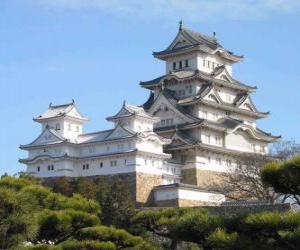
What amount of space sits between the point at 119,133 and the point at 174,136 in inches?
221

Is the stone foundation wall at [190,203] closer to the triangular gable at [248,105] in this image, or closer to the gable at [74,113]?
the gable at [74,113]

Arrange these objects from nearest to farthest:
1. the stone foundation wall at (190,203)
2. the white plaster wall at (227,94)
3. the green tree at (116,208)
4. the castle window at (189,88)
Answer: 1. the green tree at (116,208)
2. the stone foundation wall at (190,203)
3. the castle window at (189,88)
4. the white plaster wall at (227,94)

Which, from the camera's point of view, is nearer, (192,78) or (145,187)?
(145,187)

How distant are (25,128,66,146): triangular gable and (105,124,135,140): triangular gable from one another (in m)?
4.18

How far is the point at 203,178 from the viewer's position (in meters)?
52.9

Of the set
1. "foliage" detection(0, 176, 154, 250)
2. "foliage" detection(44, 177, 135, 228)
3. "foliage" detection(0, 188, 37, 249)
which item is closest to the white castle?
"foliage" detection(44, 177, 135, 228)

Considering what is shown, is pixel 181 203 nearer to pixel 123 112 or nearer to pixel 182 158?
pixel 182 158

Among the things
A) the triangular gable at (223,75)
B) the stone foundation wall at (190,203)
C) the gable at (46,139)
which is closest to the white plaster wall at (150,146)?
the stone foundation wall at (190,203)

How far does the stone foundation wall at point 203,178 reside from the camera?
52.2 m

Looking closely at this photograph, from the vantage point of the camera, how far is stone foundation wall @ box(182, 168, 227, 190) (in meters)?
52.2

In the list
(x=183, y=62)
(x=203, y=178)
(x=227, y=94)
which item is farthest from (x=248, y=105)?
(x=203, y=178)

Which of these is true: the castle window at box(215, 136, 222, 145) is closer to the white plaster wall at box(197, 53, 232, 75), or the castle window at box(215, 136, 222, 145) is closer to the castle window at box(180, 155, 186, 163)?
the castle window at box(180, 155, 186, 163)

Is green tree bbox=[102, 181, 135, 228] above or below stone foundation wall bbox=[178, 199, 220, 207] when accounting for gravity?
below

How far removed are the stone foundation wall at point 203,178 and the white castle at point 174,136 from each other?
0.08 m
